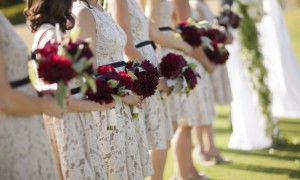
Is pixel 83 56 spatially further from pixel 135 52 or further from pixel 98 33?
pixel 135 52

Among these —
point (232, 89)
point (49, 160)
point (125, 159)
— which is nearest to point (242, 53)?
point (232, 89)

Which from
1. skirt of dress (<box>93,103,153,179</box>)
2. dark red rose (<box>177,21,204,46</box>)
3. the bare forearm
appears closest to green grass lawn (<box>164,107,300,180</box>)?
dark red rose (<box>177,21,204,46</box>)

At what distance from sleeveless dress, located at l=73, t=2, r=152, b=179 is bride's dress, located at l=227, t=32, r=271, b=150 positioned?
14.5ft

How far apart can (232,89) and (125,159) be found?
16.5 ft

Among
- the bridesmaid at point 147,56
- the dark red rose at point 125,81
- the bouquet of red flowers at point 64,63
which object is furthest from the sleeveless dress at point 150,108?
the bouquet of red flowers at point 64,63

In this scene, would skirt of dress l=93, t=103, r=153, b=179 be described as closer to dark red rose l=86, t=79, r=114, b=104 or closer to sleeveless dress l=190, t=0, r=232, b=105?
dark red rose l=86, t=79, r=114, b=104

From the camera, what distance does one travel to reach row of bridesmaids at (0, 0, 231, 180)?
3500 mm

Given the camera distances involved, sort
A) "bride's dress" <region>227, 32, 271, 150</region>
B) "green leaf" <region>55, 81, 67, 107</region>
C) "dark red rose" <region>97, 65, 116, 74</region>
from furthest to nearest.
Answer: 1. "bride's dress" <region>227, 32, 271, 150</region>
2. "dark red rose" <region>97, 65, 116, 74</region>
3. "green leaf" <region>55, 81, 67, 107</region>

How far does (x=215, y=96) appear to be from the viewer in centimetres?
877

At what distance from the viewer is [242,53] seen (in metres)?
9.15

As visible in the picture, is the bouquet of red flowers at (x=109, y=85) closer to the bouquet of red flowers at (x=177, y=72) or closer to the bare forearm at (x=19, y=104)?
the bare forearm at (x=19, y=104)

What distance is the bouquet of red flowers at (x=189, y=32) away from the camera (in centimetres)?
707

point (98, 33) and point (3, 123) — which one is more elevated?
point (98, 33)

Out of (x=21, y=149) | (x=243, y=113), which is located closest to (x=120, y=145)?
(x=21, y=149)
